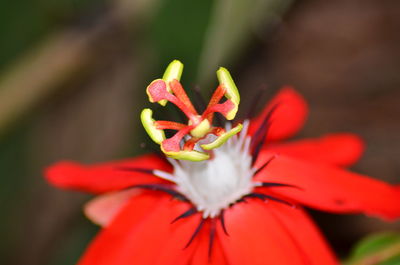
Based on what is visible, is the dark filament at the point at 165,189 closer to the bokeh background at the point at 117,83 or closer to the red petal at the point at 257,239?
the red petal at the point at 257,239

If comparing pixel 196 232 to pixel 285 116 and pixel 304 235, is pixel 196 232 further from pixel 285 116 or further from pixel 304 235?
pixel 285 116

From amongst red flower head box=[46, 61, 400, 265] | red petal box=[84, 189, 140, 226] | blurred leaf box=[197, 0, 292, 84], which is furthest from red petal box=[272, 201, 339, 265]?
blurred leaf box=[197, 0, 292, 84]

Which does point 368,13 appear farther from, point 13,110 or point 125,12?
point 13,110

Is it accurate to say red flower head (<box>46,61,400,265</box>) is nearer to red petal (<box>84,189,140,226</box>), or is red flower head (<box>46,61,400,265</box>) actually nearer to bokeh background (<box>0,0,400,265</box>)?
red petal (<box>84,189,140,226</box>)

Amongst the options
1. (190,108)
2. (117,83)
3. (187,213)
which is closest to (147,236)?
(187,213)

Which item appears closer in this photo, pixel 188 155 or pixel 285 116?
pixel 188 155

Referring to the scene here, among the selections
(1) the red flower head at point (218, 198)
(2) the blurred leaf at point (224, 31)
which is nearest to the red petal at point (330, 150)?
(1) the red flower head at point (218, 198)
